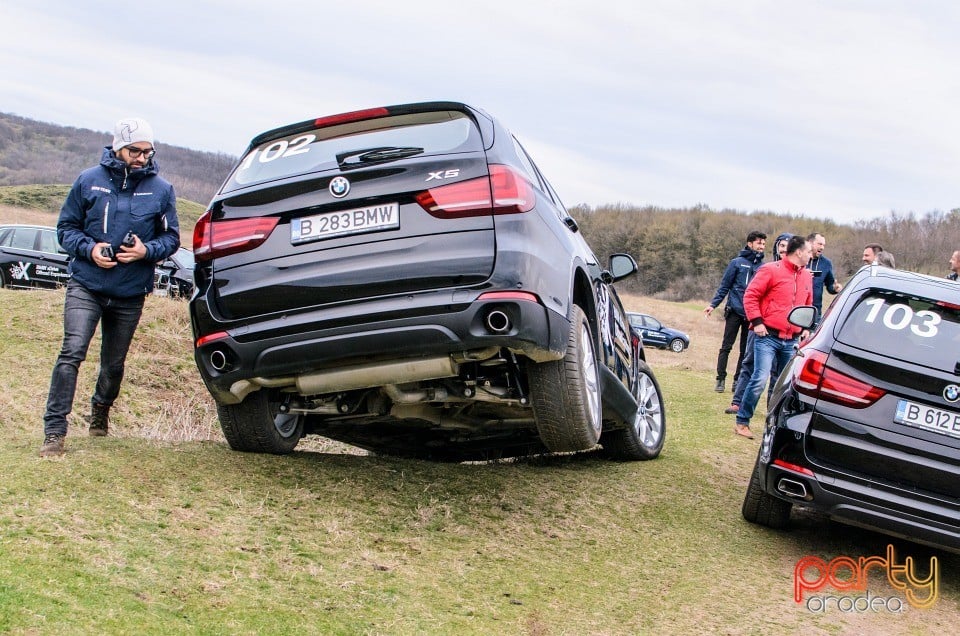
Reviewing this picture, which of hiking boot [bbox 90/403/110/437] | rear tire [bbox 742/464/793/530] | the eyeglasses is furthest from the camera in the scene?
hiking boot [bbox 90/403/110/437]

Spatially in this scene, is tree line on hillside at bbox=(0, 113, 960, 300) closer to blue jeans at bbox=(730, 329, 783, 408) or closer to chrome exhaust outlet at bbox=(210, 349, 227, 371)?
blue jeans at bbox=(730, 329, 783, 408)

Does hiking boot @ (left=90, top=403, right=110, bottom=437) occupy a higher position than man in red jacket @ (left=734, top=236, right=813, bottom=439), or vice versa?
man in red jacket @ (left=734, top=236, right=813, bottom=439)

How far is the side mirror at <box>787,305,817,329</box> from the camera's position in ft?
20.3

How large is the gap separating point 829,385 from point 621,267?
191 centimetres

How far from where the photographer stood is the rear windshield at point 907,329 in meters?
4.52

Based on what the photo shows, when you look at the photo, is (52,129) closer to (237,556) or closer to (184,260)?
(184,260)

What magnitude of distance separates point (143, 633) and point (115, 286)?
2.80m

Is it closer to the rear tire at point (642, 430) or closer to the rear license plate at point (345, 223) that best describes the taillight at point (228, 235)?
the rear license plate at point (345, 223)

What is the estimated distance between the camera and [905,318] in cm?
470

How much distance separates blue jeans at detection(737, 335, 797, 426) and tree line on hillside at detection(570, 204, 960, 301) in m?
65.5

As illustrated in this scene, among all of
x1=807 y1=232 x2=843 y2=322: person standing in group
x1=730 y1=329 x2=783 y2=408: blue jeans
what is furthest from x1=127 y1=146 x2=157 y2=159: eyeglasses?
x1=807 y1=232 x2=843 y2=322: person standing in group

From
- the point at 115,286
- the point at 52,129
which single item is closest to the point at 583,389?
the point at 115,286

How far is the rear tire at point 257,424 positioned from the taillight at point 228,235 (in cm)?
91

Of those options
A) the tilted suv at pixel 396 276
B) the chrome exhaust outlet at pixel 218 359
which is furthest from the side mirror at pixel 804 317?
the chrome exhaust outlet at pixel 218 359
